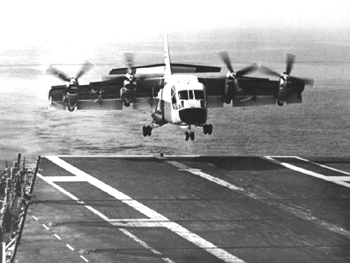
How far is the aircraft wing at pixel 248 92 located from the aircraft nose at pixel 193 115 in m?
8.91

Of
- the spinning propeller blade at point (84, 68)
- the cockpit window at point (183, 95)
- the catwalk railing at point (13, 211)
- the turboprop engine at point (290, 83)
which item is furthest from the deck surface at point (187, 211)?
the spinning propeller blade at point (84, 68)

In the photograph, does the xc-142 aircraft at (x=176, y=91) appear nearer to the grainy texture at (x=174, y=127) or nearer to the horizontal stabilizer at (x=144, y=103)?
the horizontal stabilizer at (x=144, y=103)

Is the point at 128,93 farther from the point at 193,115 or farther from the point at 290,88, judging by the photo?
the point at 290,88

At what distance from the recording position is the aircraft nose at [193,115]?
119 feet

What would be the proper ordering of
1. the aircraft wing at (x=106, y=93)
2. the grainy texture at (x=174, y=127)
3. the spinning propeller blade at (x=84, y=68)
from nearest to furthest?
1. the spinning propeller blade at (x=84, y=68)
2. the aircraft wing at (x=106, y=93)
3. the grainy texture at (x=174, y=127)

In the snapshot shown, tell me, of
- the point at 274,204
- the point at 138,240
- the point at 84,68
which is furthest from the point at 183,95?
the point at 138,240

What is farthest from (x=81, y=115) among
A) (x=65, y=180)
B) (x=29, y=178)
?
(x=65, y=180)

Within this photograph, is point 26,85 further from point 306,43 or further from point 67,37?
point 306,43

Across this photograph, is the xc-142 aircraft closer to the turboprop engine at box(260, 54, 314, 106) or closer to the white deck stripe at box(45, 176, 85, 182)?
the turboprop engine at box(260, 54, 314, 106)

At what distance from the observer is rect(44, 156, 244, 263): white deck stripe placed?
2420 centimetres

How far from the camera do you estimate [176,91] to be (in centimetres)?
3709

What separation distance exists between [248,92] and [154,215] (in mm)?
21459

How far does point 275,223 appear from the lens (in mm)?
28453

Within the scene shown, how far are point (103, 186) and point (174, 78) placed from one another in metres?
9.34
